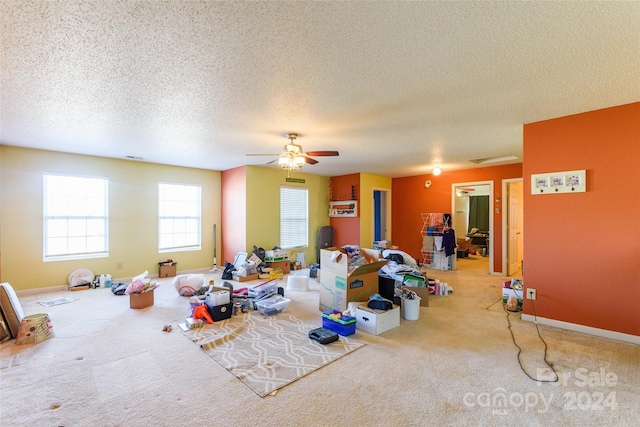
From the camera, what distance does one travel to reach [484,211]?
10609mm

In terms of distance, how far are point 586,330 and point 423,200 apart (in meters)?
5.04

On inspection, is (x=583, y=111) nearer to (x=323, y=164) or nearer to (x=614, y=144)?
(x=614, y=144)

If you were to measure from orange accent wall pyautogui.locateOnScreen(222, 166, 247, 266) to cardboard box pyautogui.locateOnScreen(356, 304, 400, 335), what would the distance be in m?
3.75

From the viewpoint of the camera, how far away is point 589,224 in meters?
3.19

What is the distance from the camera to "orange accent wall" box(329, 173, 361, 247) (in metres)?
7.70

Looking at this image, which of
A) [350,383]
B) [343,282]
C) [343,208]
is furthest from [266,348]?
[343,208]

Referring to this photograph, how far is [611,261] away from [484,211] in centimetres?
813

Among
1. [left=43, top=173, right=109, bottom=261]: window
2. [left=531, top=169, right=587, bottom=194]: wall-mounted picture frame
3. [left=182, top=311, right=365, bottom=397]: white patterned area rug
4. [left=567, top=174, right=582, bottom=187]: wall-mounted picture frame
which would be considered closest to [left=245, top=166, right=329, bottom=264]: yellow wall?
[left=43, top=173, right=109, bottom=261]: window

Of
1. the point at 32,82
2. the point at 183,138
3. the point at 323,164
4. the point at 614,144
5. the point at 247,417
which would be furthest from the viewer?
the point at 323,164

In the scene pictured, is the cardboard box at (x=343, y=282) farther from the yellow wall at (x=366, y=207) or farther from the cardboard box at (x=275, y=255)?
the yellow wall at (x=366, y=207)

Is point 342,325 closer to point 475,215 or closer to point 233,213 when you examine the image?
point 233,213

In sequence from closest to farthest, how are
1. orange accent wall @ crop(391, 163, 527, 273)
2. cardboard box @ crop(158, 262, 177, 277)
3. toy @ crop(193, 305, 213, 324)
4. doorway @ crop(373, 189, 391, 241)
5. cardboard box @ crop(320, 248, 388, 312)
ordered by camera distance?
1. toy @ crop(193, 305, 213, 324)
2. cardboard box @ crop(320, 248, 388, 312)
3. cardboard box @ crop(158, 262, 177, 277)
4. orange accent wall @ crop(391, 163, 527, 273)
5. doorway @ crop(373, 189, 391, 241)

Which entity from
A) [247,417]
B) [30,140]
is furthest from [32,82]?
[247,417]

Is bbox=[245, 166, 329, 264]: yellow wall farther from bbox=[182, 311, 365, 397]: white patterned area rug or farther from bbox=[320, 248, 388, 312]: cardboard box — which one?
bbox=[182, 311, 365, 397]: white patterned area rug
